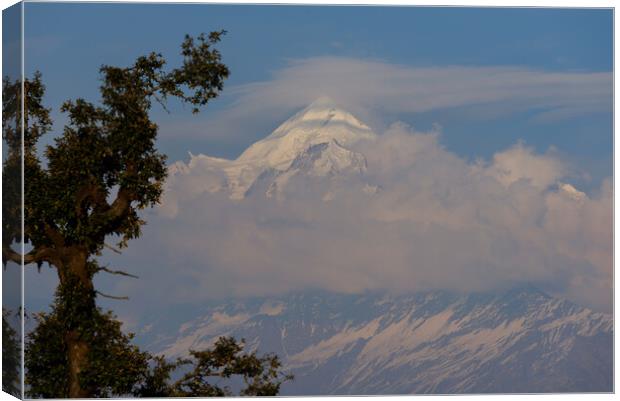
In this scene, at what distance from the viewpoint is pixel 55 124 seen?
15.9m

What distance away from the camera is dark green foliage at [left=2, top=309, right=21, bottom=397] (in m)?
15.5

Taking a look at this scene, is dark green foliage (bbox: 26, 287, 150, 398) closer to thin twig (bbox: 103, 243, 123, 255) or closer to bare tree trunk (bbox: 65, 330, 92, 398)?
bare tree trunk (bbox: 65, 330, 92, 398)

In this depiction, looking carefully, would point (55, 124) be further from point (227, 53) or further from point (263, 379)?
point (263, 379)

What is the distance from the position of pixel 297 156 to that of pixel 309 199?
0.38m

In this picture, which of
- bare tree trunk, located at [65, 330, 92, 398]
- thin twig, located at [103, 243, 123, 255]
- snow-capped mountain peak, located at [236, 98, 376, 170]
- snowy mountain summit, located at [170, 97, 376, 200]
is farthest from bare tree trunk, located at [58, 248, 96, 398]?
snow-capped mountain peak, located at [236, 98, 376, 170]

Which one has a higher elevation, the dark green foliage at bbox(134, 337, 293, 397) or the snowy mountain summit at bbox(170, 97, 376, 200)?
the snowy mountain summit at bbox(170, 97, 376, 200)

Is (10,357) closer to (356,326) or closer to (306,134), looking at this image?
(356,326)

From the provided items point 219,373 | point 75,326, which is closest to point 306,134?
point 219,373

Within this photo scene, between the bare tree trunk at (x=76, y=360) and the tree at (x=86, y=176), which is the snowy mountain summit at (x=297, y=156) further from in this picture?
the bare tree trunk at (x=76, y=360)

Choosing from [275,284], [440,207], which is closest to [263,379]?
[275,284]

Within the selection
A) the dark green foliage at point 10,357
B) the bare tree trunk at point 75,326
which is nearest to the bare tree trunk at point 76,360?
the bare tree trunk at point 75,326

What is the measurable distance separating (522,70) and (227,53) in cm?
255

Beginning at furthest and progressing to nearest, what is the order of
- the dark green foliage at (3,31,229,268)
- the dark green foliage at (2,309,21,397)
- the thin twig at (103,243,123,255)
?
the thin twig at (103,243,123,255) < the dark green foliage at (3,31,229,268) < the dark green foliage at (2,309,21,397)

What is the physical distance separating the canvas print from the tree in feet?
0.06
